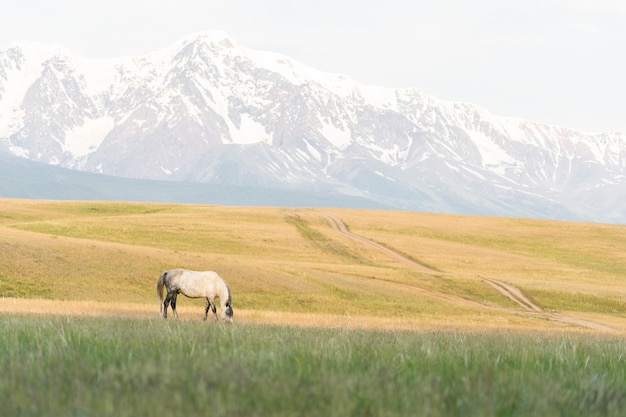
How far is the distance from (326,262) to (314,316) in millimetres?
46931

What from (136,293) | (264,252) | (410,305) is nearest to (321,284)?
(410,305)

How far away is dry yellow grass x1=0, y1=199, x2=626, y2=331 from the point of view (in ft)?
164

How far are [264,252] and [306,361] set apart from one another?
83.1m

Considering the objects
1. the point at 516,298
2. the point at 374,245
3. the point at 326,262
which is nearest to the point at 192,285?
the point at 516,298

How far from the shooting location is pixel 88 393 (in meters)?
5.50

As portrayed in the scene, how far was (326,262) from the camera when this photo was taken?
86.7 m

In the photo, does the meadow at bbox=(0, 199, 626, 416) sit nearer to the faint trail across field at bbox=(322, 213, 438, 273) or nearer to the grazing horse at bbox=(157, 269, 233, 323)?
the faint trail across field at bbox=(322, 213, 438, 273)

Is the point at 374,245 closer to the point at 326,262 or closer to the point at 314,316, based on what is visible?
the point at 326,262

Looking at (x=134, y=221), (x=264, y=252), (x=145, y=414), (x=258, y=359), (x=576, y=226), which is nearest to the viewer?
(x=145, y=414)

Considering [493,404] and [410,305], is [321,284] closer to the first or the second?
[410,305]

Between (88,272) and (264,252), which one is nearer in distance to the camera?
(88,272)

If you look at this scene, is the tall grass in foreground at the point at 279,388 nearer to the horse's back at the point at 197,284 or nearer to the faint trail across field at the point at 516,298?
the horse's back at the point at 197,284

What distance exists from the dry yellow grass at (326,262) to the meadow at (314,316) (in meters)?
0.26

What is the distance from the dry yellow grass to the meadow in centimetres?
26
